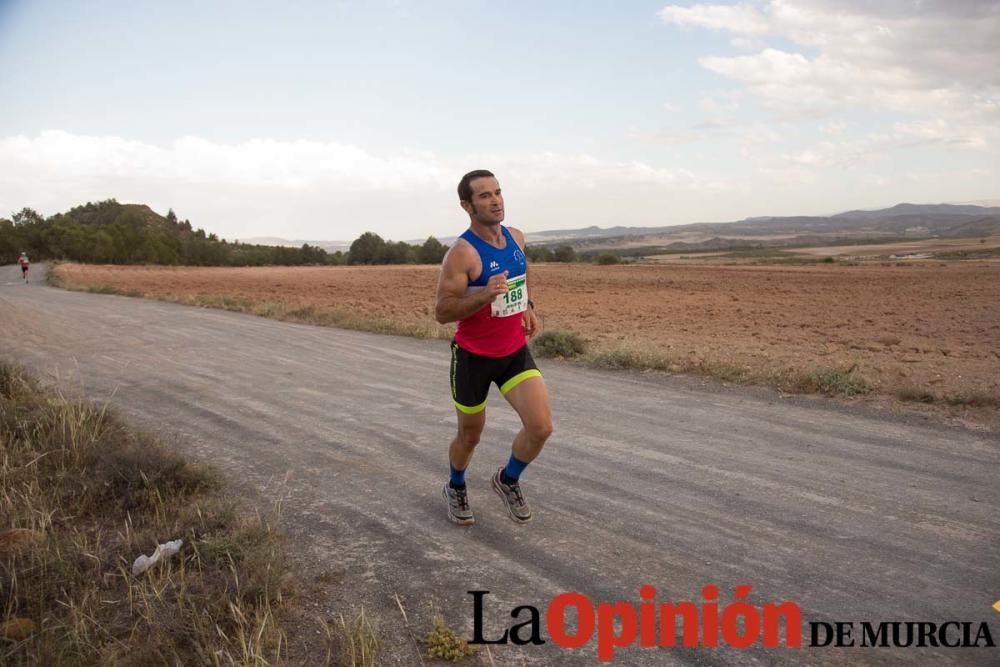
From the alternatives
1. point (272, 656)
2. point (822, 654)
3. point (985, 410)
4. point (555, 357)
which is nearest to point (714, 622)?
point (822, 654)

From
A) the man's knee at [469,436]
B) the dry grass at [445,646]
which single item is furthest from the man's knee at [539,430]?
the dry grass at [445,646]

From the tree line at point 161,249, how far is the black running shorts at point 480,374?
204ft

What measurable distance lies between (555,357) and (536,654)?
880cm

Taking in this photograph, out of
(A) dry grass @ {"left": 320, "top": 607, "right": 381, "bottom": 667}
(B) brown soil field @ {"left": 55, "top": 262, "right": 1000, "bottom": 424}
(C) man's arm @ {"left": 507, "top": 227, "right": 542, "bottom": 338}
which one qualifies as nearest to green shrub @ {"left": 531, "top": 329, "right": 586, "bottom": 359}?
(B) brown soil field @ {"left": 55, "top": 262, "right": 1000, "bottom": 424}

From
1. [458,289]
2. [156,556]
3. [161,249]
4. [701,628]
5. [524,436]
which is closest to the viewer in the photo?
[701,628]

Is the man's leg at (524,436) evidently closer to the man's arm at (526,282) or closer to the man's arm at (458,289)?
the man's arm at (526,282)

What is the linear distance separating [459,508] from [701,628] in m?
1.88

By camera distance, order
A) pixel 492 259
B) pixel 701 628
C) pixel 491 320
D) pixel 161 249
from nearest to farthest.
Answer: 1. pixel 701 628
2. pixel 492 259
3. pixel 491 320
4. pixel 161 249

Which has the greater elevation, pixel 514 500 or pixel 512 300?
pixel 512 300

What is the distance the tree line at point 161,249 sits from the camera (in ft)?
240

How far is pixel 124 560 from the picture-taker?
13.4ft

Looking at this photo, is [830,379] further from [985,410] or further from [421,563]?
[421,563]

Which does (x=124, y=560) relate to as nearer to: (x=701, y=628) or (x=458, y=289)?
(x=458, y=289)

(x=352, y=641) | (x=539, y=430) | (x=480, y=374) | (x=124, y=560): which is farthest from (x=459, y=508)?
(x=124, y=560)
